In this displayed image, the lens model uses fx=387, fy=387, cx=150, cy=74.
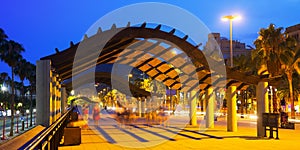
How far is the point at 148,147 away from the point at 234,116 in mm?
7840

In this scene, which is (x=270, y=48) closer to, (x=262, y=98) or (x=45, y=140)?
(x=262, y=98)

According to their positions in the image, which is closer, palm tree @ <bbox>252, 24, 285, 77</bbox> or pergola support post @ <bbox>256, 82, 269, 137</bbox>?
pergola support post @ <bbox>256, 82, 269, 137</bbox>

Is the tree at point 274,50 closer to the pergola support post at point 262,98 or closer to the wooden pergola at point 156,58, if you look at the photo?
the wooden pergola at point 156,58

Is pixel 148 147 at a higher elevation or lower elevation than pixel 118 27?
lower

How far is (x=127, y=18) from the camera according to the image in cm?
1653

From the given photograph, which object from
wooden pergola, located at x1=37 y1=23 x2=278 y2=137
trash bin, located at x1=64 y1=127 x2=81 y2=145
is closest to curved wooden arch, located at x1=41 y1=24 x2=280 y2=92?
wooden pergola, located at x1=37 y1=23 x2=278 y2=137

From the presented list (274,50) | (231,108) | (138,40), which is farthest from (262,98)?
(274,50)

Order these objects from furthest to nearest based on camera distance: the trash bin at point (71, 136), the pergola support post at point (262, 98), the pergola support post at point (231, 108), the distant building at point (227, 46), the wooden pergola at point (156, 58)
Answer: the distant building at point (227, 46) → the pergola support post at point (231, 108) → the pergola support post at point (262, 98) → the trash bin at point (71, 136) → the wooden pergola at point (156, 58)

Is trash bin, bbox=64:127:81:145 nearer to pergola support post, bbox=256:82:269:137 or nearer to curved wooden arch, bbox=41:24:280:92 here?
curved wooden arch, bbox=41:24:280:92

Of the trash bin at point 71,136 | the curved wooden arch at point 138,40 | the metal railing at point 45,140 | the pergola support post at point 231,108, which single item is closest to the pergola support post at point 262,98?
the curved wooden arch at point 138,40

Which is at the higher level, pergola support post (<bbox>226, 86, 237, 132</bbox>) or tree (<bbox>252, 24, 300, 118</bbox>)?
tree (<bbox>252, 24, 300, 118</bbox>)

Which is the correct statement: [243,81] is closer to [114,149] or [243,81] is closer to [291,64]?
[114,149]

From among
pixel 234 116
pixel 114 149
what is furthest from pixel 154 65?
pixel 114 149

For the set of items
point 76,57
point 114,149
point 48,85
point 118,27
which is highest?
point 118,27
